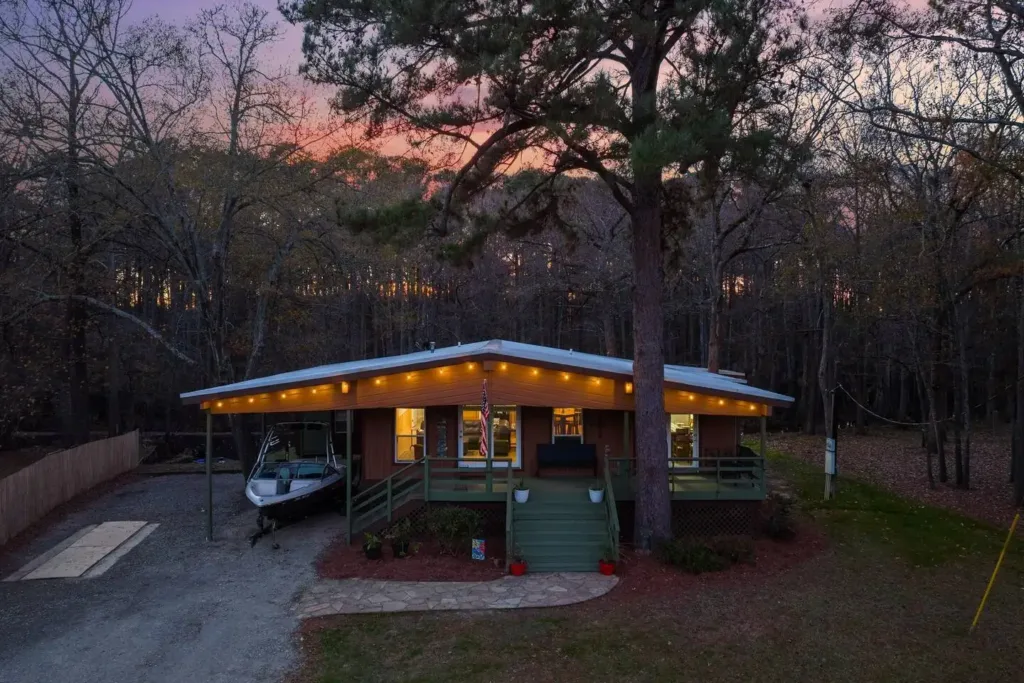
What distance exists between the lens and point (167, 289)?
3769 cm

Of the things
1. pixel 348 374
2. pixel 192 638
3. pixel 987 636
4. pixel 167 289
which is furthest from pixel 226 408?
pixel 167 289

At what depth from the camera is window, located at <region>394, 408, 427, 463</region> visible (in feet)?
54.8

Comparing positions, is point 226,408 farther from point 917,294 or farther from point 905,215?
point 917,294

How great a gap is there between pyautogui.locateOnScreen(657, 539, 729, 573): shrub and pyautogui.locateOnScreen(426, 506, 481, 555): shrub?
353 cm

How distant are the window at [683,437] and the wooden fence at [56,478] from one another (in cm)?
1426

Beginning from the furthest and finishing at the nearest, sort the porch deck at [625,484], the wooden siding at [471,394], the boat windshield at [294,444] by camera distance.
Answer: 1. the boat windshield at [294,444]
2. the wooden siding at [471,394]
3. the porch deck at [625,484]

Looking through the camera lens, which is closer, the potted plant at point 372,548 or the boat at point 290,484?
the potted plant at point 372,548

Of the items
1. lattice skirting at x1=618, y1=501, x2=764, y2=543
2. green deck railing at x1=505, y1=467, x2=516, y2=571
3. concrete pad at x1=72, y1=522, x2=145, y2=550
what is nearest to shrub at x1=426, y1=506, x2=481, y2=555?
green deck railing at x1=505, y1=467, x2=516, y2=571

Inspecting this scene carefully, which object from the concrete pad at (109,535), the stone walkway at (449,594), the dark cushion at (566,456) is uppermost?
the dark cushion at (566,456)

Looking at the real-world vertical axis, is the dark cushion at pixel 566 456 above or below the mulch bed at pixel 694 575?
above

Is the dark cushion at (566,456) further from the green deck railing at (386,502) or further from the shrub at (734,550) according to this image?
the shrub at (734,550)

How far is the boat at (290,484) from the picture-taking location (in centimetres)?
1514

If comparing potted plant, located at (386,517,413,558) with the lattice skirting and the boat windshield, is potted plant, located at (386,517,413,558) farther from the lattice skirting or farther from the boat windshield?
the lattice skirting

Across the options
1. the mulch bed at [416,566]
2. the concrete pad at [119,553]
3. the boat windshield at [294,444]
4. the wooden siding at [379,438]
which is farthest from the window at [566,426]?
the concrete pad at [119,553]
